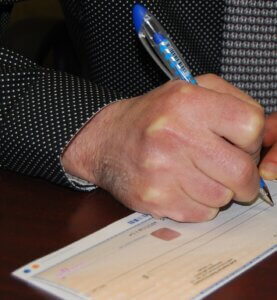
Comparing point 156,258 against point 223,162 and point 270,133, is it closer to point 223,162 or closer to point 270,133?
point 223,162

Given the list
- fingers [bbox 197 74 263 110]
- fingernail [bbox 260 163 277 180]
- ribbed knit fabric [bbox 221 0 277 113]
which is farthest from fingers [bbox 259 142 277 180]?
ribbed knit fabric [bbox 221 0 277 113]

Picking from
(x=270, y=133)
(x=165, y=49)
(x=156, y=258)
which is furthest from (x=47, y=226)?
(x=270, y=133)

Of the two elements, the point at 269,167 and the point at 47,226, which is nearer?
the point at 47,226

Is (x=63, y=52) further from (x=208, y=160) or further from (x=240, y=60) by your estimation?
(x=208, y=160)

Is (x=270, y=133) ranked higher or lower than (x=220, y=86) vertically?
lower

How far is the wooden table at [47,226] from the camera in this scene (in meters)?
0.49

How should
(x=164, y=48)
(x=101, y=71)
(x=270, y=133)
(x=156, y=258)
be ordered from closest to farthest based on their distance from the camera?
1. (x=156, y=258)
2. (x=164, y=48)
3. (x=270, y=133)
4. (x=101, y=71)

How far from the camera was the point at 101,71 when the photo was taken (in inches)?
41.2

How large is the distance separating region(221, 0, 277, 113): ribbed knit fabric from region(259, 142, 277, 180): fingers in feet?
0.71

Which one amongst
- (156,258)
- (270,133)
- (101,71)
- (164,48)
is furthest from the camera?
(101,71)

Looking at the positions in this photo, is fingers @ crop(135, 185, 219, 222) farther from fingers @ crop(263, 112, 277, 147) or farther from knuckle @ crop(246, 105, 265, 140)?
fingers @ crop(263, 112, 277, 147)

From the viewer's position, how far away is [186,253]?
55cm

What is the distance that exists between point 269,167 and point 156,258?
27 centimetres

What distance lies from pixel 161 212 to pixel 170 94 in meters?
0.13
